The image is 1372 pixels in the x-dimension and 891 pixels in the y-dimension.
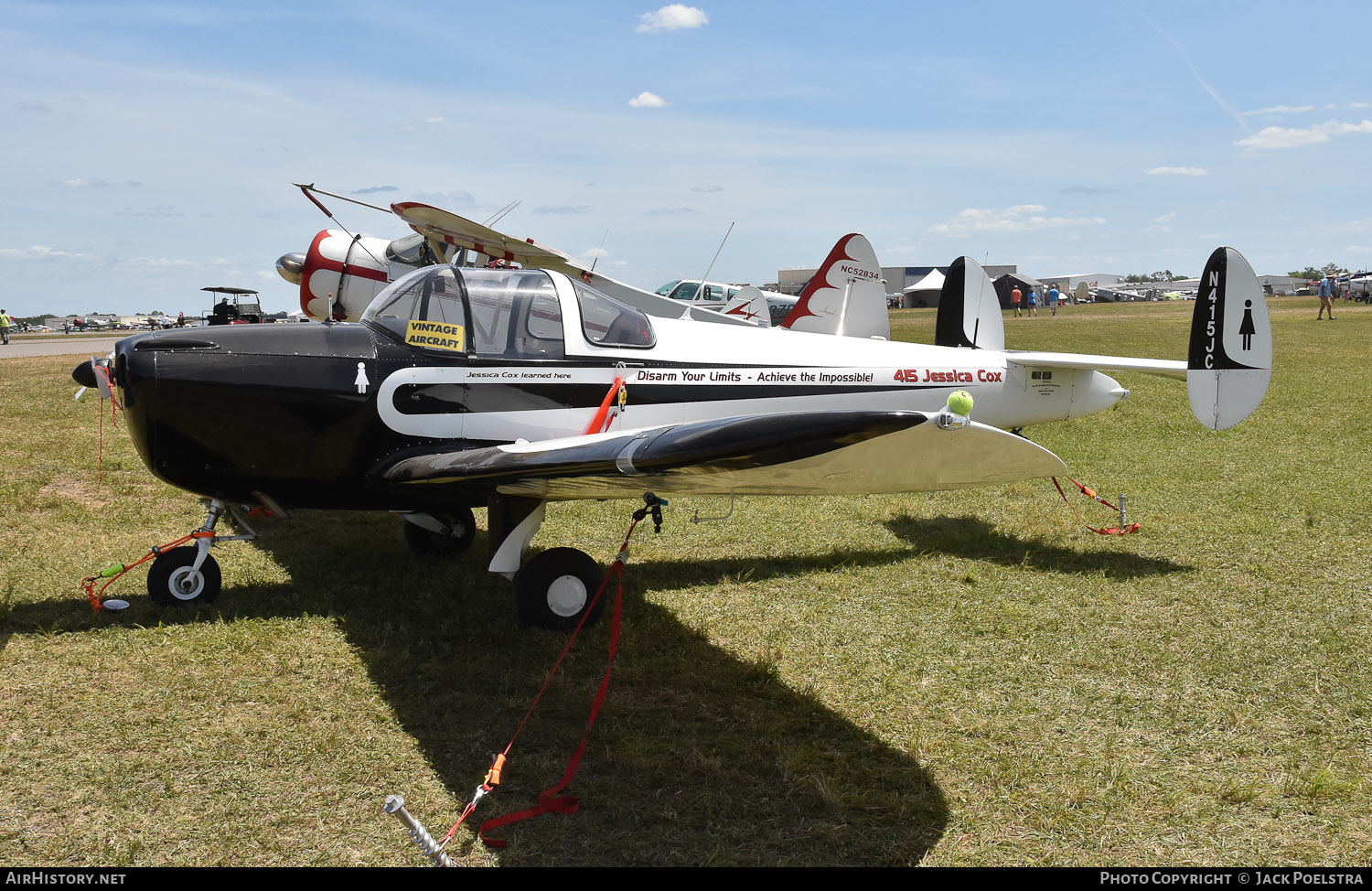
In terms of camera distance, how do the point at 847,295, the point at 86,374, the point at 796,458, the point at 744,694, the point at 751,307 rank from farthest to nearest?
1. the point at 751,307
2. the point at 847,295
3. the point at 86,374
4. the point at 744,694
5. the point at 796,458

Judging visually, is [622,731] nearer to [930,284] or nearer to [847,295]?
[847,295]

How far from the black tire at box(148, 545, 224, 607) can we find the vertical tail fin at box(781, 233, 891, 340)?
10.8 meters

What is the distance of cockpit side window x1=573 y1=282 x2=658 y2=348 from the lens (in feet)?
18.8

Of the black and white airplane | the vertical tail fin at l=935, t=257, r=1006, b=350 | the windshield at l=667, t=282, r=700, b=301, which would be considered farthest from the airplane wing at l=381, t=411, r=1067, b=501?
the windshield at l=667, t=282, r=700, b=301

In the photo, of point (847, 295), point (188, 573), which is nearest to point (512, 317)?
point (188, 573)

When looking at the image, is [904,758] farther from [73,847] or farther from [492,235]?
[492,235]

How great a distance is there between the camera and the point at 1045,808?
3.53 m

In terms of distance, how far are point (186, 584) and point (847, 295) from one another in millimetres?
11302

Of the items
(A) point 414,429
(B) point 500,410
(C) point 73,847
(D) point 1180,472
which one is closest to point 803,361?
(B) point 500,410

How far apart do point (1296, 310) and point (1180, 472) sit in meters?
44.1

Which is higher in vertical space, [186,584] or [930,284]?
[930,284]

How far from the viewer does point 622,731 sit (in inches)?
164

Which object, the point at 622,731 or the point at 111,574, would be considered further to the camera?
the point at 111,574

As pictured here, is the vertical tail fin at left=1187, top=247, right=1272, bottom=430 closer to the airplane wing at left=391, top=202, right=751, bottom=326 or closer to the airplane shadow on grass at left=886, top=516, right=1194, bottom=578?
the airplane shadow on grass at left=886, top=516, right=1194, bottom=578
